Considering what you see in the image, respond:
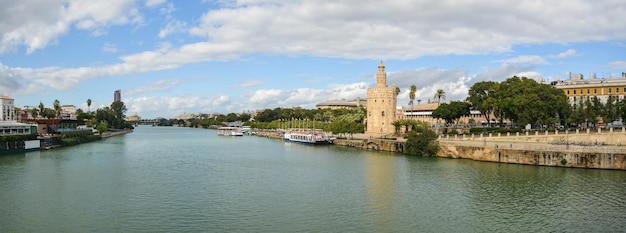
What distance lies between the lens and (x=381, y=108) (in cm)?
9962

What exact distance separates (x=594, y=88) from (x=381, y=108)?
124ft

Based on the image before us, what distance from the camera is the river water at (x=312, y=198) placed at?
1109 inches

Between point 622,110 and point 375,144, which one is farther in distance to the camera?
point 375,144

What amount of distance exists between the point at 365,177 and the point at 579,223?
2097cm

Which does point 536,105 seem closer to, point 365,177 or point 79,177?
point 365,177

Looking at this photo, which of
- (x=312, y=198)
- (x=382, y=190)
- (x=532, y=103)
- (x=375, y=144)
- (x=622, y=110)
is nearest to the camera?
(x=312, y=198)

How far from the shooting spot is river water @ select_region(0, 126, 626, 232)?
2816cm

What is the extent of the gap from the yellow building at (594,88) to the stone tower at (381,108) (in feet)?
103

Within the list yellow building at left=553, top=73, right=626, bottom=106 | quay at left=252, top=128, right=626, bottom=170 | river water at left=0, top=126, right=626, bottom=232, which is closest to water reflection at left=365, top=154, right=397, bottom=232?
river water at left=0, top=126, right=626, bottom=232

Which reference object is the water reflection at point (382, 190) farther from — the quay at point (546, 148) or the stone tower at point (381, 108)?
the stone tower at point (381, 108)

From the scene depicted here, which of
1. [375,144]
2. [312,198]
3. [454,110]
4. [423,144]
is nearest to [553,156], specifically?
[423,144]

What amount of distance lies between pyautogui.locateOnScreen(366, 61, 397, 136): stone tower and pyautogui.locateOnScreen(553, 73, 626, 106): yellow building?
103 ft

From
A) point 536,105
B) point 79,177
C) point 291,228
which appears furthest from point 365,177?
point 536,105

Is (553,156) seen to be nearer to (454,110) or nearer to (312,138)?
(454,110)
